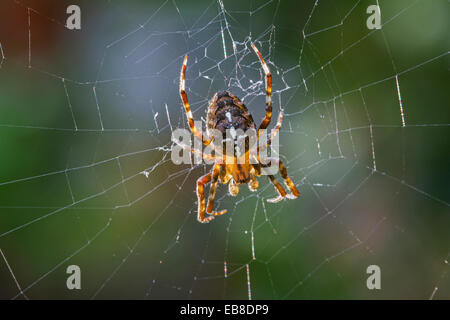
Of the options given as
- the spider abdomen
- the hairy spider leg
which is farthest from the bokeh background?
the hairy spider leg

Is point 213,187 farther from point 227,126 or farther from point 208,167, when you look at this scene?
point 208,167

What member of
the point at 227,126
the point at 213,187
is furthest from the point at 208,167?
the point at 227,126

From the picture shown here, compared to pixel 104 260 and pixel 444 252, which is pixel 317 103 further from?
pixel 104 260

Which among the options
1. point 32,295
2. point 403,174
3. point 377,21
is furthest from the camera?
point 403,174

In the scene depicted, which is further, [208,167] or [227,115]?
[208,167]

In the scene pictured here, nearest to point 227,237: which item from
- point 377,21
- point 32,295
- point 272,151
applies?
point 272,151

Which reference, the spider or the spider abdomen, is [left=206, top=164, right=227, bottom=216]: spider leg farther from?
the spider abdomen

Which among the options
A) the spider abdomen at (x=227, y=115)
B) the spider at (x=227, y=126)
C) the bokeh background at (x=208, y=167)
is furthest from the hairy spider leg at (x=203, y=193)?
the bokeh background at (x=208, y=167)

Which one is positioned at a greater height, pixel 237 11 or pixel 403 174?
pixel 237 11
